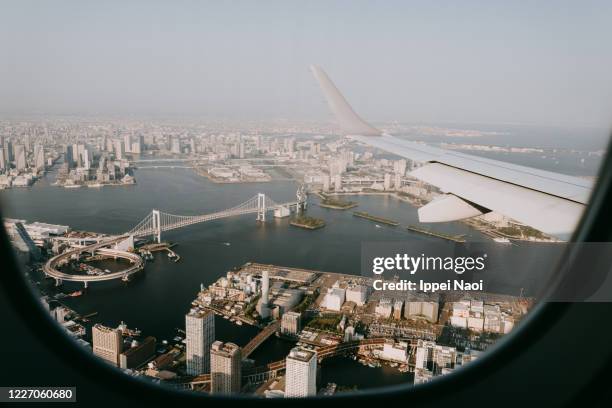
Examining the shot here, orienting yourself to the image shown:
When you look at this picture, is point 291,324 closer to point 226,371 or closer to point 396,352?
point 396,352

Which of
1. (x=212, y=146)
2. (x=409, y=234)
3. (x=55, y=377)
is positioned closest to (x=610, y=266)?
(x=55, y=377)

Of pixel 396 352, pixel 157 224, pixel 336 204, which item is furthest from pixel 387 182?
pixel 396 352

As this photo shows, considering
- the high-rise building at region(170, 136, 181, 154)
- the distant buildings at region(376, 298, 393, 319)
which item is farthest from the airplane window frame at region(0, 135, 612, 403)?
the high-rise building at region(170, 136, 181, 154)

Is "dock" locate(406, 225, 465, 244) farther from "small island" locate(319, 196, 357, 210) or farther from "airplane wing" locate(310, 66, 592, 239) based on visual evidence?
"airplane wing" locate(310, 66, 592, 239)

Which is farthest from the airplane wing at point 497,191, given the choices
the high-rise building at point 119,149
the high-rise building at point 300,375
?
the high-rise building at point 119,149

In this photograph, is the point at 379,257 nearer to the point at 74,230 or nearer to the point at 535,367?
the point at 535,367

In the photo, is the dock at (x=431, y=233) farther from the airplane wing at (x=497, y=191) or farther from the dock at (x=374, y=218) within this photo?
the airplane wing at (x=497, y=191)
